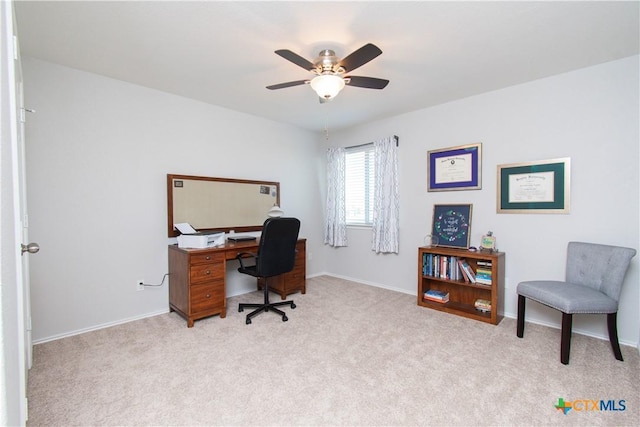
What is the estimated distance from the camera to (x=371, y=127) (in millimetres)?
4211

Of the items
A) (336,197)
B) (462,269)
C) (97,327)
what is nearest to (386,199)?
(336,197)

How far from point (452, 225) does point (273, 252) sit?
2.04 m

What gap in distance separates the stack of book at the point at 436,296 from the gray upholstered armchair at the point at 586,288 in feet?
2.64

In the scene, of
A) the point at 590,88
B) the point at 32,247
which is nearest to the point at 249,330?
the point at 32,247

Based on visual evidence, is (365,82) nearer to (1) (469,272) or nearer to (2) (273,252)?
(2) (273,252)

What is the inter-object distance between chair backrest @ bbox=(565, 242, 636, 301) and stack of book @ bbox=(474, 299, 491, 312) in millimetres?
713

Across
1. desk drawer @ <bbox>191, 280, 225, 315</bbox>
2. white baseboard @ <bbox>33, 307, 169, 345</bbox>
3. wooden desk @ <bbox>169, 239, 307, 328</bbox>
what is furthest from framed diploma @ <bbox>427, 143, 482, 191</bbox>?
white baseboard @ <bbox>33, 307, 169, 345</bbox>

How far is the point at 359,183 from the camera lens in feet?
14.5

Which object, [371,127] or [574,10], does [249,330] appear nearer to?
[371,127]

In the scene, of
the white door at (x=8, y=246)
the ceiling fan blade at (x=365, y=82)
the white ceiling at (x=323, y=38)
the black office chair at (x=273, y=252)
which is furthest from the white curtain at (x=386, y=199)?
the white door at (x=8, y=246)

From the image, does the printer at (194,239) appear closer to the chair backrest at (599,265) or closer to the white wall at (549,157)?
the white wall at (549,157)

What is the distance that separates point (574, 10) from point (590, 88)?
1084 millimetres

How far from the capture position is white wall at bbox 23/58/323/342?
2502 millimetres

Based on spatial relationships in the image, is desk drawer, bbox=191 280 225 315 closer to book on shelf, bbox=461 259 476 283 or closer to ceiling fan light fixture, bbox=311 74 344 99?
ceiling fan light fixture, bbox=311 74 344 99
